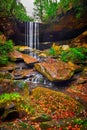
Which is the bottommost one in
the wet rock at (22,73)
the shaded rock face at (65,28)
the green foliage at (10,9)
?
the wet rock at (22,73)

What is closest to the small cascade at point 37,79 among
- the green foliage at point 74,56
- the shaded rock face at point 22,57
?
A: the shaded rock face at point 22,57

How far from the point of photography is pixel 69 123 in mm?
8383

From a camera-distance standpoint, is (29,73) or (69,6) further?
(69,6)

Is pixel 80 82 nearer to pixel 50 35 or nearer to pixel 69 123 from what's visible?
pixel 69 123

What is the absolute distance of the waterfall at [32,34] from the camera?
2441cm

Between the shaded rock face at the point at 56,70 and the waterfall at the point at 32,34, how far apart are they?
30.4 feet

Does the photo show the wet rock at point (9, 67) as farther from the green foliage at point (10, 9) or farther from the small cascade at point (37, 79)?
the green foliage at point (10, 9)

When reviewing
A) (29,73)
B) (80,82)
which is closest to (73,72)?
(80,82)

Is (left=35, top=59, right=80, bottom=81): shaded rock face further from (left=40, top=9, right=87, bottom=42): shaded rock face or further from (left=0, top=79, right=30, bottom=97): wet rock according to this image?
(left=40, top=9, right=87, bottom=42): shaded rock face

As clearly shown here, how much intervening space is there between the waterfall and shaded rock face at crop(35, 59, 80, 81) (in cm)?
927

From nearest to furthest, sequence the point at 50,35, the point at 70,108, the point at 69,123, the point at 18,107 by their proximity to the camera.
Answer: the point at 69,123 → the point at 18,107 → the point at 70,108 → the point at 50,35

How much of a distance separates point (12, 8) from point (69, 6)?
584 centimetres

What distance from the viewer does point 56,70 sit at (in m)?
14.9

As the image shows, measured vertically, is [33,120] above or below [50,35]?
below
